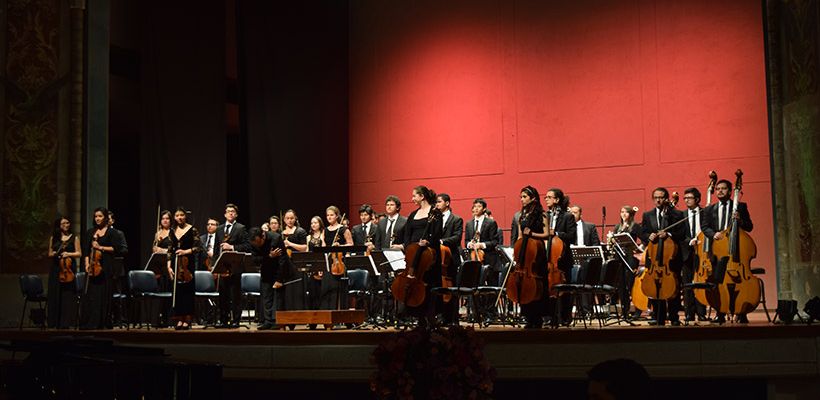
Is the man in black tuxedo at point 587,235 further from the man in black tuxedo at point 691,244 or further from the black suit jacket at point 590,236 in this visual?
the man in black tuxedo at point 691,244

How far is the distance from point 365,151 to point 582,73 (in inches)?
138

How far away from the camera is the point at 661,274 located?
8.48 meters

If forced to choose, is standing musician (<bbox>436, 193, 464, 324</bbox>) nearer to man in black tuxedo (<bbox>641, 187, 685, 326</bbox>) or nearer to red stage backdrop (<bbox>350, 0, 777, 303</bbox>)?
man in black tuxedo (<bbox>641, 187, 685, 326</bbox>)

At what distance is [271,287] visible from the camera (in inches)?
385

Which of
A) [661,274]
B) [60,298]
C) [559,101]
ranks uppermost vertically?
[559,101]

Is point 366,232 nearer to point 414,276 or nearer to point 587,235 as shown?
point 587,235

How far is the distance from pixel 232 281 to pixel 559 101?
535cm

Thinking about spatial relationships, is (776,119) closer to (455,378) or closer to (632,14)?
(632,14)

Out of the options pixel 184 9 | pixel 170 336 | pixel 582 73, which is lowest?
pixel 170 336

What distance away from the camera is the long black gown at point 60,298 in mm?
10211

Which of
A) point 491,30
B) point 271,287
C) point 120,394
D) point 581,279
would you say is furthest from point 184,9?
point 120,394

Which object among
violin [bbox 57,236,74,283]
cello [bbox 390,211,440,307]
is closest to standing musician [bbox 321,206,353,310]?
cello [bbox 390,211,440,307]

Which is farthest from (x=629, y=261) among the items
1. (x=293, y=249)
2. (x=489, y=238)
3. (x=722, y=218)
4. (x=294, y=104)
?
(x=294, y=104)

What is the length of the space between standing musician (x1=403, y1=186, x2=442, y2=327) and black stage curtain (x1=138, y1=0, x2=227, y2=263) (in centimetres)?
470
